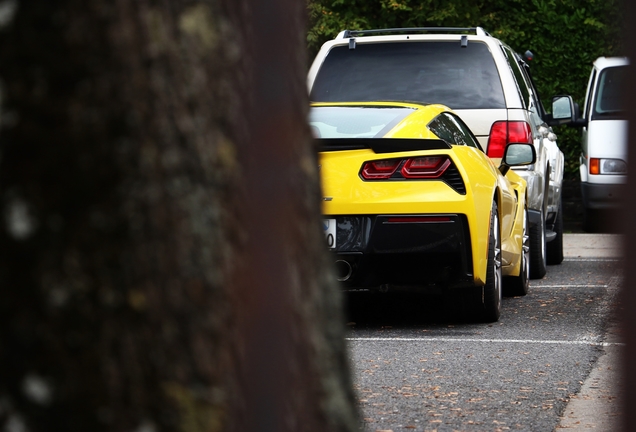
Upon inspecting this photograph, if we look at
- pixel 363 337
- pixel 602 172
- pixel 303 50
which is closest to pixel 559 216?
pixel 602 172

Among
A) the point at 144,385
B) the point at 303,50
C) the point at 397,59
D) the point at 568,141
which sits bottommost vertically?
the point at 568,141

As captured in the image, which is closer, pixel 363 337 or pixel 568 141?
pixel 363 337

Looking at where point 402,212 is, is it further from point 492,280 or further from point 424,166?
point 492,280

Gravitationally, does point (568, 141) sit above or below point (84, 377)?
below

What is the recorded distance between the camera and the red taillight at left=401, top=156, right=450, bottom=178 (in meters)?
6.43

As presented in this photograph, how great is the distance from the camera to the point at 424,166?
6.44m

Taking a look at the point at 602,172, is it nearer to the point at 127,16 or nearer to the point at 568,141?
the point at 568,141

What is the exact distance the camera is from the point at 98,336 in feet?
4.68

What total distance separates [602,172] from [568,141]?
402cm

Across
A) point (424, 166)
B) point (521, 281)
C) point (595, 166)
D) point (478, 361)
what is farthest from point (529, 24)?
point (478, 361)

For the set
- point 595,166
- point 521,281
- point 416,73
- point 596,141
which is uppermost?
point 416,73

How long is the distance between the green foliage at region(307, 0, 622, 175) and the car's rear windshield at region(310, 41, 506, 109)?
8.49 meters

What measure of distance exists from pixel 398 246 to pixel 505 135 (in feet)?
7.78

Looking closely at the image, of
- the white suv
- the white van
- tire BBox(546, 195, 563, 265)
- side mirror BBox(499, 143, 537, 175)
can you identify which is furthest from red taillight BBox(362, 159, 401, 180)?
the white van
